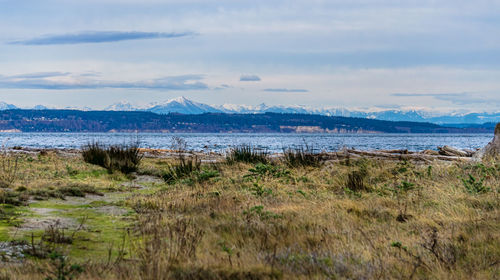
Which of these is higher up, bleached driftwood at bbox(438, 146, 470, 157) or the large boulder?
the large boulder

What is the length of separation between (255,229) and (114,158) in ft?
31.8

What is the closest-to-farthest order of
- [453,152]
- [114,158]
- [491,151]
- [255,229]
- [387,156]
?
[255,229] → [491,151] → [114,158] → [387,156] → [453,152]

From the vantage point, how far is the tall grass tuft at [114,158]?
46.5 ft

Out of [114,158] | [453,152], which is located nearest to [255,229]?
[114,158]

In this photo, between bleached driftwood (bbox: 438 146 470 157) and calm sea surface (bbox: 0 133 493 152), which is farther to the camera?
calm sea surface (bbox: 0 133 493 152)

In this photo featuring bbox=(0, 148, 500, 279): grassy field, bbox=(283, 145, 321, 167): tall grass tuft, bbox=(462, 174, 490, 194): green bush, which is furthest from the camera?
bbox=(283, 145, 321, 167): tall grass tuft

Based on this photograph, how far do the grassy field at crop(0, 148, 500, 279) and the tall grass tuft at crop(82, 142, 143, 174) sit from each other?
2.52 m

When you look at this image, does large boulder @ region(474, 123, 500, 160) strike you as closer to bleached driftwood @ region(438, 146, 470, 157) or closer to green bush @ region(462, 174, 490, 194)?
bleached driftwood @ region(438, 146, 470, 157)

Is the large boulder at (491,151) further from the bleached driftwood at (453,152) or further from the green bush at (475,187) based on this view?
the green bush at (475,187)

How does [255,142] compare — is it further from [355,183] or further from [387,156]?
[355,183]

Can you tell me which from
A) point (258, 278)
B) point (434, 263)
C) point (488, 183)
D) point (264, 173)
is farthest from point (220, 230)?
point (488, 183)

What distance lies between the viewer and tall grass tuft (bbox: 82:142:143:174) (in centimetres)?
1418

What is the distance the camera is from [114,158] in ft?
47.5

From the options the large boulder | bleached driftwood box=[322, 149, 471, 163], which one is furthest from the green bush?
bleached driftwood box=[322, 149, 471, 163]
